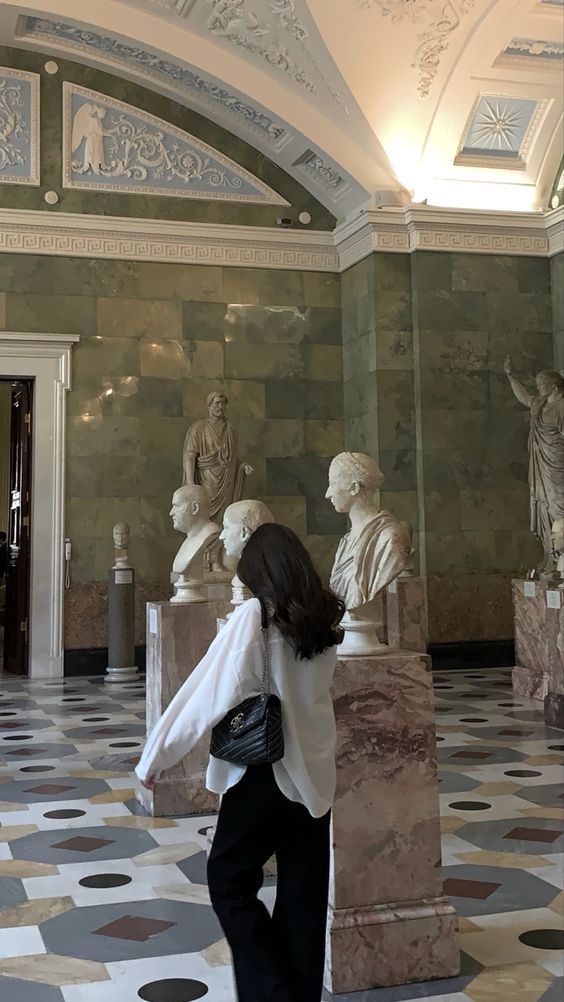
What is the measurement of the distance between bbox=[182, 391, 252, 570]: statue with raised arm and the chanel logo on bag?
9.85m

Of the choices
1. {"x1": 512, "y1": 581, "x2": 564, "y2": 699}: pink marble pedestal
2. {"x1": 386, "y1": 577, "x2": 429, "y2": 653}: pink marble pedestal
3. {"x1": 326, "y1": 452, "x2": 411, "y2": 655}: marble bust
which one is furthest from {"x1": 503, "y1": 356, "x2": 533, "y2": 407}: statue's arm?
{"x1": 326, "y1": 452, "x2": 411, "y2": 655}: marble bust

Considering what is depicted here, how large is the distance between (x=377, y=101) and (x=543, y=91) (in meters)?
2.27

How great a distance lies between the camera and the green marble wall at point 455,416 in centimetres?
1294

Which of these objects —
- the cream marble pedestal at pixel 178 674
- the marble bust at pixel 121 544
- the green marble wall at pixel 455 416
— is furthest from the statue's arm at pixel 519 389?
the cream marble pedestal at pixel 178 674

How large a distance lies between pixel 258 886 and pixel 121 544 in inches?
390

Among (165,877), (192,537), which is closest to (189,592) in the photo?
(192,537)

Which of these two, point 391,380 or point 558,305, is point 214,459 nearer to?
point 391,380

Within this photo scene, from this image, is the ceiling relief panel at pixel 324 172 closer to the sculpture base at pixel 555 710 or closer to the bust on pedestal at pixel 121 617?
Answer: the bust on pedestal at pixel 121 617

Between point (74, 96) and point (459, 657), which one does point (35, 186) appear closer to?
point (74, 96)

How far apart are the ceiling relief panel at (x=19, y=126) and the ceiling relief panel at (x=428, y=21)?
4.39 metres

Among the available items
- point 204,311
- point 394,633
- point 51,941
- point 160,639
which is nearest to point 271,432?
point 204,311

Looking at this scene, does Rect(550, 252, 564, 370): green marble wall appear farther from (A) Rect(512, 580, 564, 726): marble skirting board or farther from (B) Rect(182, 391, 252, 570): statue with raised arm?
(B) Rect(182, 391, 252, 570): statue with raised arm

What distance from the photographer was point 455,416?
13070 millimetres

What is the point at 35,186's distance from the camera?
1297 centimetres
